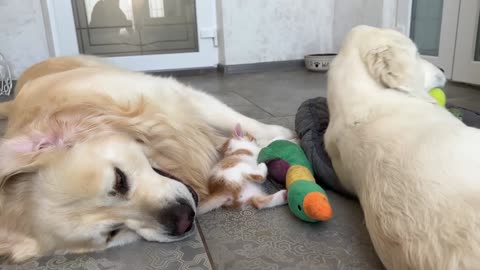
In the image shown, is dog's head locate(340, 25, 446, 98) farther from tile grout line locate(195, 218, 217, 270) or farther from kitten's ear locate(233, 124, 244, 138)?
tile grout line locate(195, 218, 217, 270)

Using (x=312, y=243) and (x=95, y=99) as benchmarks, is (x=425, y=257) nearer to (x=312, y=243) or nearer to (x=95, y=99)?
(x=312, y=243)

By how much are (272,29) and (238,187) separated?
9.54 ft

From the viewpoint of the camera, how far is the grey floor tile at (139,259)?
0.97 meters

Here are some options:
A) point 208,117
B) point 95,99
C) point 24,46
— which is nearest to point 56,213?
point 95,99

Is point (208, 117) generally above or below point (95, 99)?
below

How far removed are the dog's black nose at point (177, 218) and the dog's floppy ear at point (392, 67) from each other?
649 mm

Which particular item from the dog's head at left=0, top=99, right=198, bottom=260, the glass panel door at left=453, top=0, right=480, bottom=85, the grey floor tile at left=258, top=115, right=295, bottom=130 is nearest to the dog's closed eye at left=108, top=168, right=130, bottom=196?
the dog's head at left=0, top=99, right=198, bottom=260

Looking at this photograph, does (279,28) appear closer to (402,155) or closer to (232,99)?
(232,99)

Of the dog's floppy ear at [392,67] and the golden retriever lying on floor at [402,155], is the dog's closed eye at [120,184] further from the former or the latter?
the dog's floppy ear at [392,67]

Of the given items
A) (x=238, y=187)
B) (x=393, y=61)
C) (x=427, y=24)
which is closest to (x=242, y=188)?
(x=238, y=187)

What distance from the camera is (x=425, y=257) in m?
0.66

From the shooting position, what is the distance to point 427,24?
9.68 feet

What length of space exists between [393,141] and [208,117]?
83 centimetres

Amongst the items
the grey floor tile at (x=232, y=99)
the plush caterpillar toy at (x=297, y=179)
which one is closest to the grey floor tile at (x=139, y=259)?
the plush caterpillar toy at (x=297, y=179)
